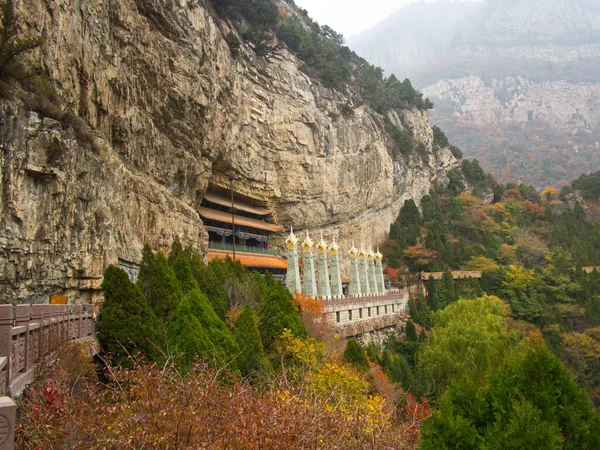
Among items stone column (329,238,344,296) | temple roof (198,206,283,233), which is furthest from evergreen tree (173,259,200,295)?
stone column (329,238,344,296)

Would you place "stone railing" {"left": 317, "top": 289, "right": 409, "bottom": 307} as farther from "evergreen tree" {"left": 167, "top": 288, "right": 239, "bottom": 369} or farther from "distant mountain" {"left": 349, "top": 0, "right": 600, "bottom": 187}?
"distant mountain" {"left": 349, "top": 0, "right": 600, "bottom": 187}

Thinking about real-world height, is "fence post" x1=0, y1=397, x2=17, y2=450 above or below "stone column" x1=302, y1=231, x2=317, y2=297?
below

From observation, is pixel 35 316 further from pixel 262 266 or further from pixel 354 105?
pixel 354 105

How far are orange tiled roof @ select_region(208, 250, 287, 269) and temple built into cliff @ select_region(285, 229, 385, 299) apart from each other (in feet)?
6.02

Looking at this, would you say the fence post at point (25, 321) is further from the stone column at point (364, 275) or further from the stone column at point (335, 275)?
the stone column at point (364, 275)

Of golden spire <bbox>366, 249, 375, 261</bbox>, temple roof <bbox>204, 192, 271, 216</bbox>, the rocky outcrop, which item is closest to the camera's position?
temple roof <bbox>204, 192, 271, 216</bbox>

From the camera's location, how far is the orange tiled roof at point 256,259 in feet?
119

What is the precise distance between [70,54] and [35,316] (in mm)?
11706

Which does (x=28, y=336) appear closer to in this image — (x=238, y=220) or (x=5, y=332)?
(x=5, y=332)

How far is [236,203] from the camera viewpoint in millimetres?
40656

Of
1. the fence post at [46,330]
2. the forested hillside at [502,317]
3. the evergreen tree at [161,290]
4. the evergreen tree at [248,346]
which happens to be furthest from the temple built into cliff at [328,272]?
the fence post at [46,330]

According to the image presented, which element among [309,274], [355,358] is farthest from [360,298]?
[355,358]

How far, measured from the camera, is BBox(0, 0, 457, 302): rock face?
1505cm

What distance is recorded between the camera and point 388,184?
53.3m
